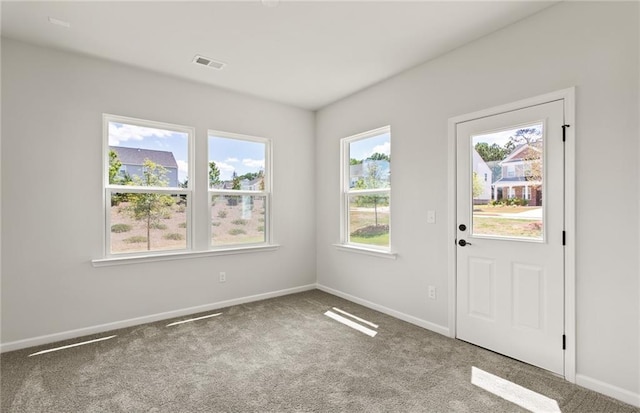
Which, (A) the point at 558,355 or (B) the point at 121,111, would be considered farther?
(B) the point at 121,111

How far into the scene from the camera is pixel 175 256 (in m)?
3.65

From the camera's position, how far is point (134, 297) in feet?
11.1

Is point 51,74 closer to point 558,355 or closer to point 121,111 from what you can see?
point 121,111

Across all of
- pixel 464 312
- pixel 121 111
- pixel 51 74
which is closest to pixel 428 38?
pixel 464 312

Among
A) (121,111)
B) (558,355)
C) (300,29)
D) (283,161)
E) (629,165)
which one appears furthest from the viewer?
(283,161)

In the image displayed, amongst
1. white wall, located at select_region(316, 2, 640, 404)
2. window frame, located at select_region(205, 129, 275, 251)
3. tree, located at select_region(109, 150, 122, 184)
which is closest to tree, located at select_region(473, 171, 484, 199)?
white wall, located at select_region(316, 2, 640, 404)

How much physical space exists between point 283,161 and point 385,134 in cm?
153

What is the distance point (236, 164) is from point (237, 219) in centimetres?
74

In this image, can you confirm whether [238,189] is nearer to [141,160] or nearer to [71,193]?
[141,160]

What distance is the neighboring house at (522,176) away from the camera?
247 centimetres

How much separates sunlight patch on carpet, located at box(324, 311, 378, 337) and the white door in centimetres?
83

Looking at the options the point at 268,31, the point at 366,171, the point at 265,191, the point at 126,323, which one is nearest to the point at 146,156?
the point at 265,191

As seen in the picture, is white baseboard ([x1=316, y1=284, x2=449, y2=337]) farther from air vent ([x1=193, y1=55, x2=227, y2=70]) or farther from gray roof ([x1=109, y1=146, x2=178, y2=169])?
air vent ([x1=193, y1=55, x2=227, y2=70])

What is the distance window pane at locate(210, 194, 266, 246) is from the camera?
403 centimetres
